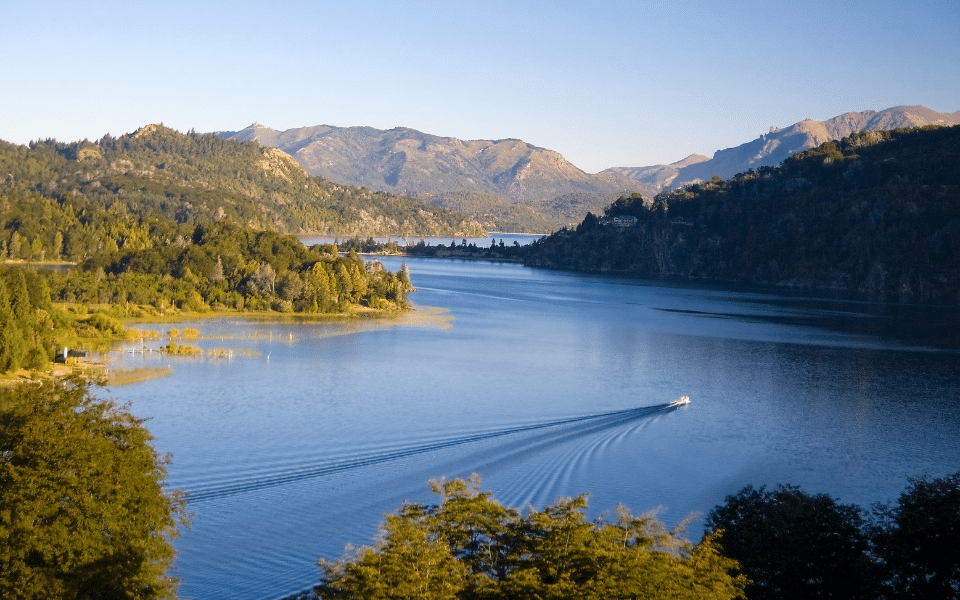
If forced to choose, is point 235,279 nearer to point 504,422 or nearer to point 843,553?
point 504,422

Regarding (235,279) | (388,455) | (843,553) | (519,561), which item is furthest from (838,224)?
(519,561)

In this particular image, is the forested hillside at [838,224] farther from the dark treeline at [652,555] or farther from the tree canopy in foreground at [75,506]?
the tree canopy in foreground at [75,506]

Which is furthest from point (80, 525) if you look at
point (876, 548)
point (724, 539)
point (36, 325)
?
point (36, 325)

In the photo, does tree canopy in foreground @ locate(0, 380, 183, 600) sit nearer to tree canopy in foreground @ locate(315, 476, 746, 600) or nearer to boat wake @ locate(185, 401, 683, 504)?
tree canopy in foreground @ locate(315, 476, 746, 600)

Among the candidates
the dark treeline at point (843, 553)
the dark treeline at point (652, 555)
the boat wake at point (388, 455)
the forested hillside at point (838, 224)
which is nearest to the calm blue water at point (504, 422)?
the boat wake at point (388, 455)

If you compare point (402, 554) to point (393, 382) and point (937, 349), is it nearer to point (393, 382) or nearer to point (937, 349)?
point (393, 382)
